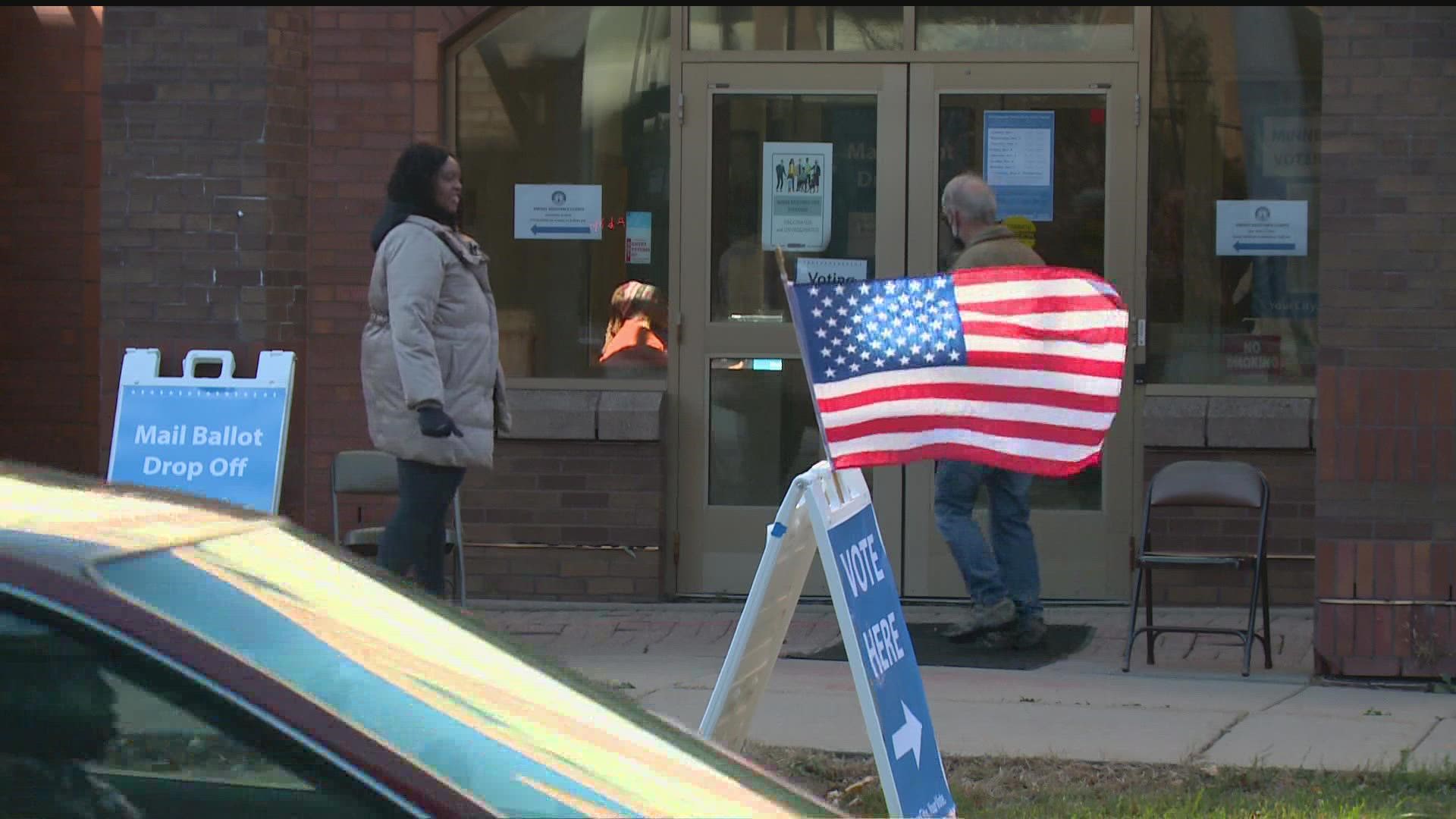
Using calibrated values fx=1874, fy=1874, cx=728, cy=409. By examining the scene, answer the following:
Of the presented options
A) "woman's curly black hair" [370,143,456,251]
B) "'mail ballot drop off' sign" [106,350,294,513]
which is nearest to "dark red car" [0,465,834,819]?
"woman's curly black hair" [370,143,456,251]

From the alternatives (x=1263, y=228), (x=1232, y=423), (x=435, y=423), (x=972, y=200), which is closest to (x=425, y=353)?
(x=435, y=423)

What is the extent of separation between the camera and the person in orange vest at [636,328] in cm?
855

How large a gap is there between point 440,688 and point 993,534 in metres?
5.24

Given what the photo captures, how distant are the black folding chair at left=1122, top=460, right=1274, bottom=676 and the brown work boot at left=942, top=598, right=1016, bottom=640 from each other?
1.52 ft

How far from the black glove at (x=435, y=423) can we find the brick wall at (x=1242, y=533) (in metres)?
3.55

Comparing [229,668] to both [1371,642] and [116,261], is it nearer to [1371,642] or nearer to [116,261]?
[1371,642]

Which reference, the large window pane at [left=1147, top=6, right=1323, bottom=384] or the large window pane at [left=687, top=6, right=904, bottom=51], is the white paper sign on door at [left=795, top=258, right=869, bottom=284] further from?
the large window pane at [left=1147, top=6, right=1323, bottom=384]

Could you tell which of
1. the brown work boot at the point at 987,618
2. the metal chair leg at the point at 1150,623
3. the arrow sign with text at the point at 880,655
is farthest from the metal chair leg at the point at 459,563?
the arrow sign with text at the point at 880,655

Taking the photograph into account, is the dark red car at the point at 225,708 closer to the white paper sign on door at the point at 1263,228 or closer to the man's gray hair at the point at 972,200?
the man's gray hair at the point at 972,200

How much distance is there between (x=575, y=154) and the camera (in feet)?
28.1

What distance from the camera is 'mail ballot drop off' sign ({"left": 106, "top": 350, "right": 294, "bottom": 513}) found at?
6.79 m

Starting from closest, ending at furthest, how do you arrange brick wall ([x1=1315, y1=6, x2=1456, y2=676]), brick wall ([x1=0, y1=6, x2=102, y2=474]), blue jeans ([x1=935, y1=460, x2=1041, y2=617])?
brick wall ([x1=1315, y1=6, x2=1456, y2=676]) < blue jeans ([x1=935, y1=460, x2=1041, y2=617]) < brick wall ([x1=0, y1=6, x2=102, y2=474])

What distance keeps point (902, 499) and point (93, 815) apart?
21.7ft

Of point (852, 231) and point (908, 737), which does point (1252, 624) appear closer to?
point (852, 231)
